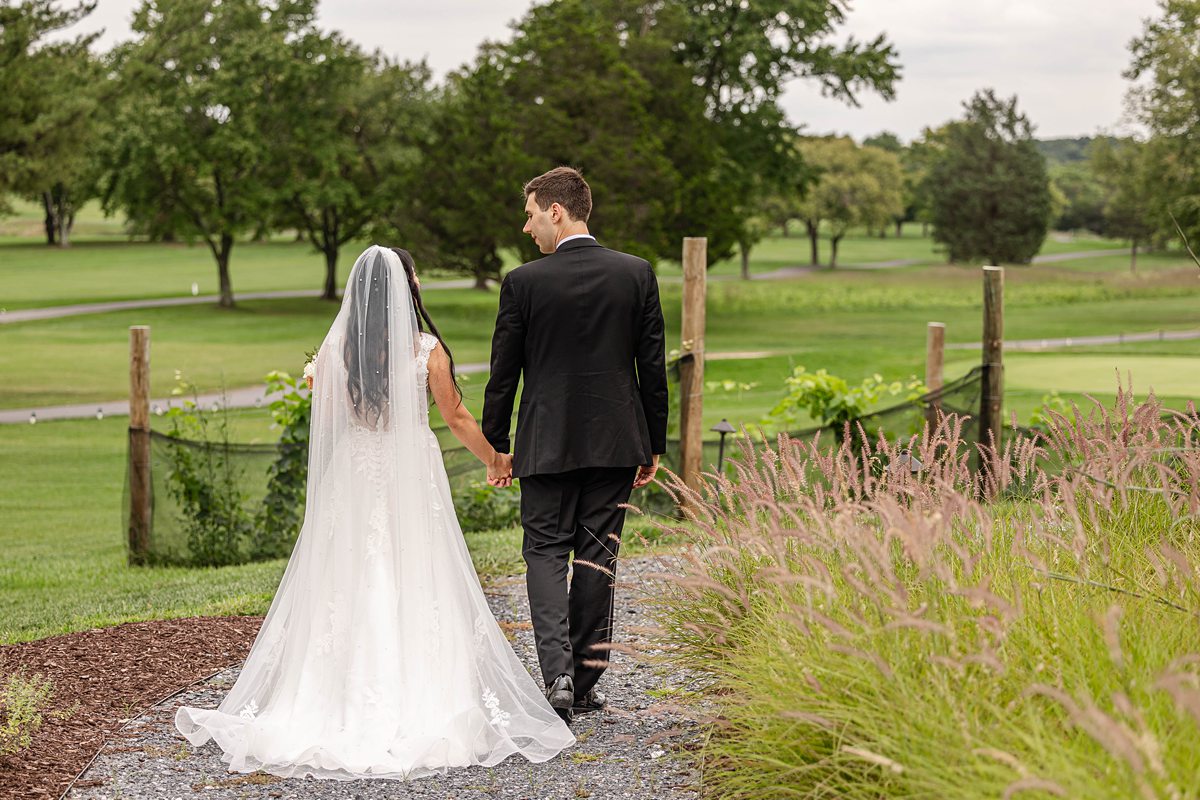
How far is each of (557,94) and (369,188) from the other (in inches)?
618

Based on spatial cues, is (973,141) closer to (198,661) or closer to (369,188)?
(369,188)

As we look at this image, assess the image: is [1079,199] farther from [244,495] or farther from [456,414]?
[456,414]

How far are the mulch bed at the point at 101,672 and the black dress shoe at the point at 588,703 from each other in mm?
1806

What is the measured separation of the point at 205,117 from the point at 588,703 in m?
43.6

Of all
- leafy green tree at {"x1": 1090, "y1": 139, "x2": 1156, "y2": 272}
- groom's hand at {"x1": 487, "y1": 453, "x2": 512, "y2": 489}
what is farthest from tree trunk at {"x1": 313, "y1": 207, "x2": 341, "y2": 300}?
groom's hand at {"x1": 487, "y1": 453, "x2": 512, "y2": 489}

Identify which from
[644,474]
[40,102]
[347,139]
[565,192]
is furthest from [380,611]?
[347,139]

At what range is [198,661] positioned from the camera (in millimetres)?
6137

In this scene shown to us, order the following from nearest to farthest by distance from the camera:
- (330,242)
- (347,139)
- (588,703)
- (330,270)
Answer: (588,703)
(347,139)
(330,242)
(330,270)

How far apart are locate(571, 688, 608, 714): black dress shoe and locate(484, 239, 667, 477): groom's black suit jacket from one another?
1006mm

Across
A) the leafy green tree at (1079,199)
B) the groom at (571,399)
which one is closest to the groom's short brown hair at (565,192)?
the groom at (571,399)

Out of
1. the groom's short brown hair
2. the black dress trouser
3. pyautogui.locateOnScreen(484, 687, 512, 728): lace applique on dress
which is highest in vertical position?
the groom's short brown hair

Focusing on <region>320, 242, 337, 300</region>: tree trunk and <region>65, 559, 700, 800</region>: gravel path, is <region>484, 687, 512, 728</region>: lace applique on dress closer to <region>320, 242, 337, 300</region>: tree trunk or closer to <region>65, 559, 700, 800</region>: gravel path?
<region>65, 559, 700, 800</region>: gravel path

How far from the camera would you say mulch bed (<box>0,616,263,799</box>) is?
468cm

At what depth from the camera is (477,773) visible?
15.7 feet
